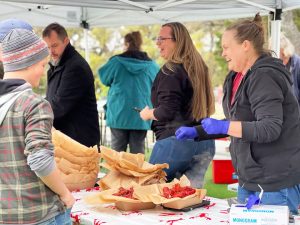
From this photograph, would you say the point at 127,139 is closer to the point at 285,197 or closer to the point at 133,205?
the point at 133,205

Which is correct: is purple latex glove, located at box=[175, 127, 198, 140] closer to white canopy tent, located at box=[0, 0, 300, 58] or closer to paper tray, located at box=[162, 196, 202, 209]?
paper tray, located at box=[162, 196, 202, 209]

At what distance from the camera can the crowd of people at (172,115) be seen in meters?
1.43

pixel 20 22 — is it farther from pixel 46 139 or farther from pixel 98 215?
pixel 98 215

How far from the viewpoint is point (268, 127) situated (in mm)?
1691

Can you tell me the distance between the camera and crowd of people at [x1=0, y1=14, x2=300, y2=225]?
1434mm


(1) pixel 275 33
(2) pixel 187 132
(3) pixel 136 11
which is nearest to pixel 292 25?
(3) pixel 136 11

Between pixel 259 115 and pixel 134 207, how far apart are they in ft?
2.12

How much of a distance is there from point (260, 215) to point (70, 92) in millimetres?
1578

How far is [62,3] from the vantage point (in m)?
3.37

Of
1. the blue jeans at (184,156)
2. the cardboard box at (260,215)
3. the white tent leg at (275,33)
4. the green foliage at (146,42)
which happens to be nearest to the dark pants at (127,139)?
the white tent leg at (275,33)

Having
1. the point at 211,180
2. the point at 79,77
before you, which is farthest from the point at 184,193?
the point at 211,180

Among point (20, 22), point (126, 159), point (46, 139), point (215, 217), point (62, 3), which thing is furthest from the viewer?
point (62, 3)

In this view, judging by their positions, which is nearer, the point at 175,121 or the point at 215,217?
the point at 215,217

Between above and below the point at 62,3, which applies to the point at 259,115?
below
